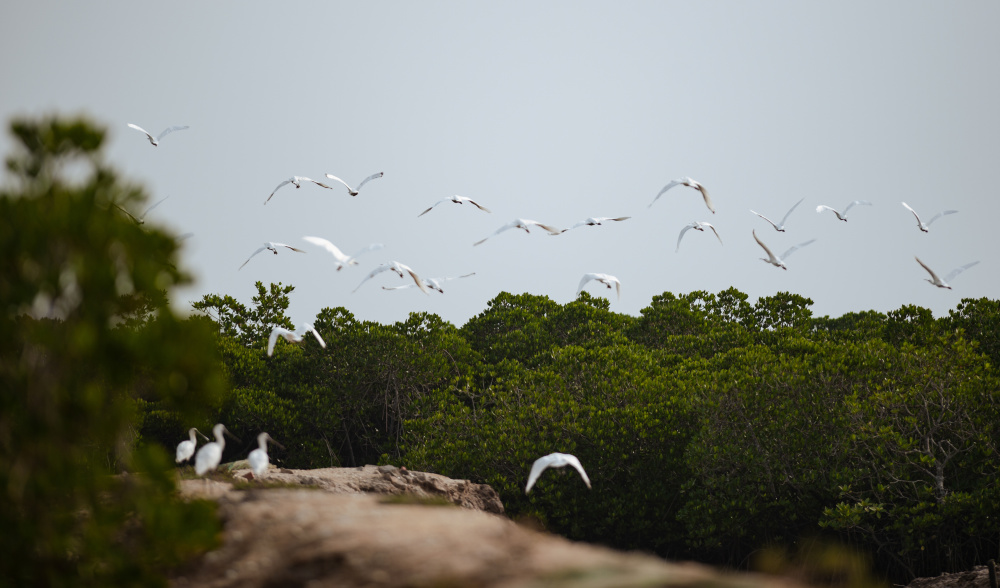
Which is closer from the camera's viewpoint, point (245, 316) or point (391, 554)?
point (391, 554)

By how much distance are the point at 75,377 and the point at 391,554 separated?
127 inches

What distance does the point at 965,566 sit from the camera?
17.3 m

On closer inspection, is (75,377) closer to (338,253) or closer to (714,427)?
(338,253)

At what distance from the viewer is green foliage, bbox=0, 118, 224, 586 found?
6.55 meters

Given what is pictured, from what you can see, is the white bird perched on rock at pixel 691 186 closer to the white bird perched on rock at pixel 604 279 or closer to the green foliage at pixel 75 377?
the white bird perched on rock at pixel 604 279

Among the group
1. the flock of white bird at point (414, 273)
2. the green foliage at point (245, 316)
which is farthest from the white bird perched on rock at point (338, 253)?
the green foliage at point (245, 316)

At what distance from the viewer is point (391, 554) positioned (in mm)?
6449

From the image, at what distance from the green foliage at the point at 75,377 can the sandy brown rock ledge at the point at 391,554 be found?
0.52m

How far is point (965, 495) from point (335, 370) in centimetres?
1772

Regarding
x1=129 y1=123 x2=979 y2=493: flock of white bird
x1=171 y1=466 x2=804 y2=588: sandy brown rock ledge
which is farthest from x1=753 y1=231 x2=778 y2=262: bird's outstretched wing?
x1=171 y1=466 x2=804 y2=588: sandy brown rock ledge

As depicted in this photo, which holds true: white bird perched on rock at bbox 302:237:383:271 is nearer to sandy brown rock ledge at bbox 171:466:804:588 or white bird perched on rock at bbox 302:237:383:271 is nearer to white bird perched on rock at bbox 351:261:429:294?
white bird perched on rock at bbox 351:261:429:294

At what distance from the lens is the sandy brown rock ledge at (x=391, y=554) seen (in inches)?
232

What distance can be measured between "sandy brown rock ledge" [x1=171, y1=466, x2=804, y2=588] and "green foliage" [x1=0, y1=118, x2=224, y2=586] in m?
0.52

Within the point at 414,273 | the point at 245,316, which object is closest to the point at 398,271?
the point at 414,273
